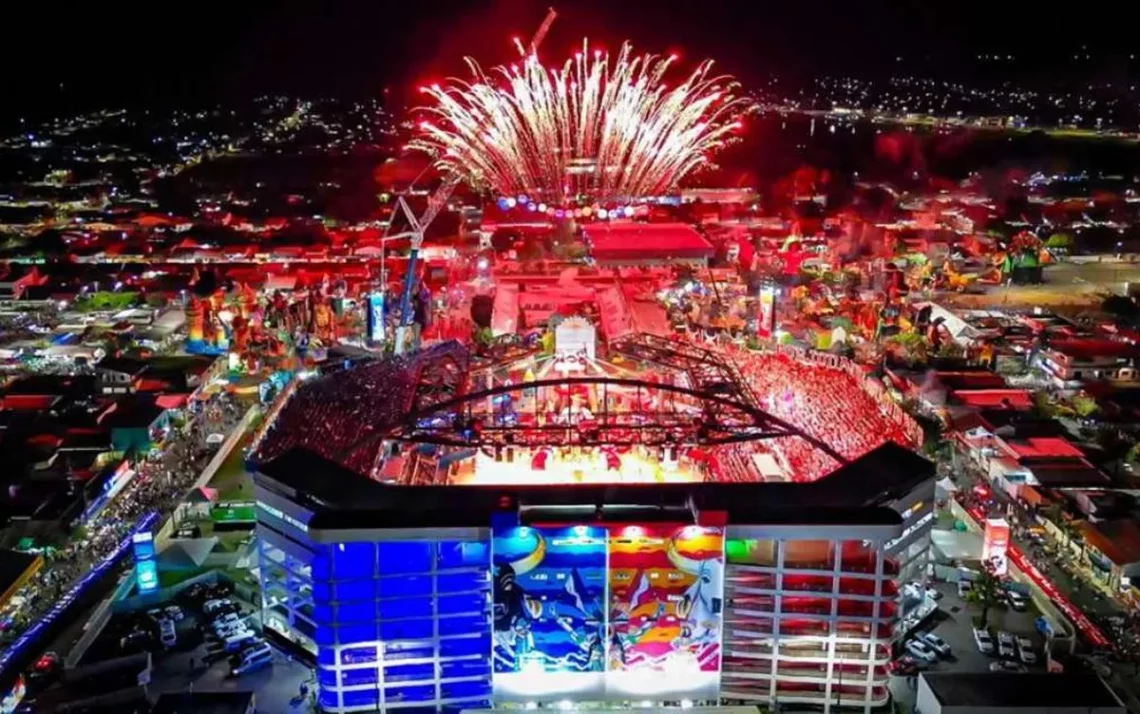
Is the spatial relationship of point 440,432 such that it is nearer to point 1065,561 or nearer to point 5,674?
point 5,674

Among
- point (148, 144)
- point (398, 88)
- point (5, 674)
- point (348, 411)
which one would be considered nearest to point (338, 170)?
point (148, 144)

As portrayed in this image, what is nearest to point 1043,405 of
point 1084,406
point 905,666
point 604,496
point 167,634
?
point 1084,406

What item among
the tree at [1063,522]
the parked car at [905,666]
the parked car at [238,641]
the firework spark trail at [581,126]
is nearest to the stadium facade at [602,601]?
the parked car at [905,666]

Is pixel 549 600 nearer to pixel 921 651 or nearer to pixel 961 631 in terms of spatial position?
pixel 921 651

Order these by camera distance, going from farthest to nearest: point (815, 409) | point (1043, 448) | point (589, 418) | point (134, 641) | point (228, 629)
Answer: point (1043, 448) → point (815, 409) → point (589, 418) → point (228, 629) → point (134, 641)

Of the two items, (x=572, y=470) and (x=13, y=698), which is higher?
(x=572, y=470)

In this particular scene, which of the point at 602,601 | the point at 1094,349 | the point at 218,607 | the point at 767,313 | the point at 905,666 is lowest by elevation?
the point at 905,666

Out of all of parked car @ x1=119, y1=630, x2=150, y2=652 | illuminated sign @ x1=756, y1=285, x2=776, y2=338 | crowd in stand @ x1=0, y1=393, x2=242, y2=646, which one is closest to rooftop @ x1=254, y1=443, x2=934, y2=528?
parked car @ x1=119, y1=630, x2=150, y2=652
